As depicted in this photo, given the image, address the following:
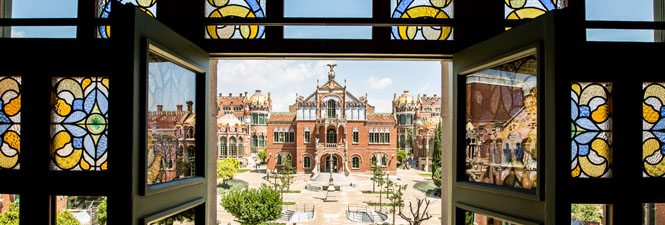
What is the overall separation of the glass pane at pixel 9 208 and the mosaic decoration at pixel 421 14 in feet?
6.40

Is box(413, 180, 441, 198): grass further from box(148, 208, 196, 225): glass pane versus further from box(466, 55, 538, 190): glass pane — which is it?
box(148, 208, 196, 225): glass pane

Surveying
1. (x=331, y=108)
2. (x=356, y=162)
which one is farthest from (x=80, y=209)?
(x=356, y=162)

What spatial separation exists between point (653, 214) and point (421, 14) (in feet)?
4.56

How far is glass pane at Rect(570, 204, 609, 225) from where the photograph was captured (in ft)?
5.04

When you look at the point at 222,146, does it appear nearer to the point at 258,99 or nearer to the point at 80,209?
the point at 258,99

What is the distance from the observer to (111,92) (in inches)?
46.1

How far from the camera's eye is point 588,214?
1559 millimetres

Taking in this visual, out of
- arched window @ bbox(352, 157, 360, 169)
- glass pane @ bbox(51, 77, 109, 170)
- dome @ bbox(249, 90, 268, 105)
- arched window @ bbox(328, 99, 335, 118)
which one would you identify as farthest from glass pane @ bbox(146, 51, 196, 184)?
dome @ bbox(249, 90, 268, 105)

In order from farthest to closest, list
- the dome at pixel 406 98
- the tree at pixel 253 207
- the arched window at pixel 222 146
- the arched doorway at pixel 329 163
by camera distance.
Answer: the dome at pixel 406 98
the arched window at pixel 222 146
the arched doorway at pixel 329 163
the tree at pixel 253 207

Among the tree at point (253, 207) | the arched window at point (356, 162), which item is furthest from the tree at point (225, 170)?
the tree at point (253, 207)

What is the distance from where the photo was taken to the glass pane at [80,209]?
156 centimetres

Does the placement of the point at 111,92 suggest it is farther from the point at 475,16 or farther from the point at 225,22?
the point at 475,16

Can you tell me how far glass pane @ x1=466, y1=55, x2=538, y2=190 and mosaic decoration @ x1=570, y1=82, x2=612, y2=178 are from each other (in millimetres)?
266

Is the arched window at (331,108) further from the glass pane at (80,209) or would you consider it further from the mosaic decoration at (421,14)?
the glass pane at (80,209)
